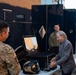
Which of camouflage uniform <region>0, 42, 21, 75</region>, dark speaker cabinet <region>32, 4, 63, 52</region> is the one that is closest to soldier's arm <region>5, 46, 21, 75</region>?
camouflage uniform <region>0, 42, 21, 75</region>

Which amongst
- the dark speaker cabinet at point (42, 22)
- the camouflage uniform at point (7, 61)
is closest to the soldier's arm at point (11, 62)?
the camouflage uniform at point (7, 61)

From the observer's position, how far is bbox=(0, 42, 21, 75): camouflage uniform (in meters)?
3.17

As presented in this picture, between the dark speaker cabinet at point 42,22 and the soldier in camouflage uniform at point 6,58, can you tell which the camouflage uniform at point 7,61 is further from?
the dark speaker cabinet at point 42,22

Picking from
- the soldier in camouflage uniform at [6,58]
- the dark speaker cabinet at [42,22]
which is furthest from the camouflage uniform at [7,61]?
the dark speaker cabinet at [42,22]

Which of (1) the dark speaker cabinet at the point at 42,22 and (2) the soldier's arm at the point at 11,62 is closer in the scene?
(2) the soldier's arm at the point at 11,62

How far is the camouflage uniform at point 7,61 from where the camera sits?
3166 millimetres

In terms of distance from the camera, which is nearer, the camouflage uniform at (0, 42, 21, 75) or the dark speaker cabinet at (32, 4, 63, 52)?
the camouflage uniform at (0, 42, 21, 75)

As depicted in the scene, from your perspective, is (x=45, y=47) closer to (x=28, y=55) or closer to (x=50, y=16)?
(x=50, y=16)

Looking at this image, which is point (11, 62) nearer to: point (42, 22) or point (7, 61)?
point (7, 61)

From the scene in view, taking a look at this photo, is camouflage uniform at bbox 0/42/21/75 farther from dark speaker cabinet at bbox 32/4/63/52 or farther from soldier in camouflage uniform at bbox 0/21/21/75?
dark speaker cabinet at bbox 32/4/63/52

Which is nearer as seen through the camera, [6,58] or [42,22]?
[6,58]

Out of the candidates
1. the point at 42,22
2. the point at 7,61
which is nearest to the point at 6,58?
the point at 7,61

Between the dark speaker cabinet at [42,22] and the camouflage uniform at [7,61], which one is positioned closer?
the camouflage uniform at [7,61]

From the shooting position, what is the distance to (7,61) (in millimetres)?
3174
